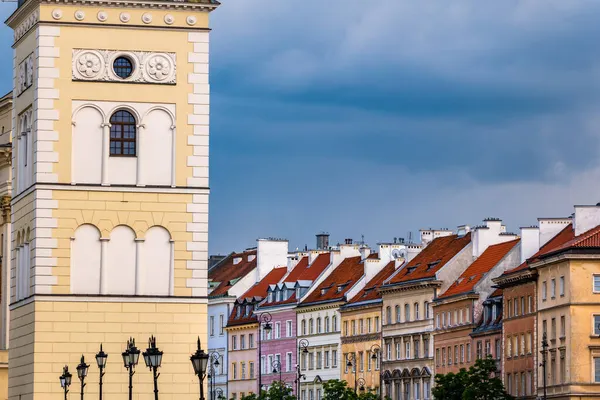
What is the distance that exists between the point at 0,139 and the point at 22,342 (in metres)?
18.8

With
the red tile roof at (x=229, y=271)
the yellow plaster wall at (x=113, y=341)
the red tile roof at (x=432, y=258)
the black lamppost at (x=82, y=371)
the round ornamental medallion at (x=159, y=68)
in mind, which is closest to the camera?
the black lamppost at (x=82, y=371)

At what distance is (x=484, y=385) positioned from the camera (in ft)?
279

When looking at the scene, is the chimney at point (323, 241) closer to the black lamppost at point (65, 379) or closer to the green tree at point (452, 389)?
the green tree at point (452, 389)

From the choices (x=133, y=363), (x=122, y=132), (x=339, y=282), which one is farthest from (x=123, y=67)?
(x=339, y=282)

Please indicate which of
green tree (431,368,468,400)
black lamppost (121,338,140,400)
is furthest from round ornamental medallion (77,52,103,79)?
green tree (431,368,468,400)

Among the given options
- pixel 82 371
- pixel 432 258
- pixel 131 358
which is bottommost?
pixel 82 371

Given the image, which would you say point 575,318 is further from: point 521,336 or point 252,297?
point 252,297

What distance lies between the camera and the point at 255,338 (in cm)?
12431

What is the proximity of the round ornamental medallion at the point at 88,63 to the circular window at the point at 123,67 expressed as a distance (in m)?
0.38

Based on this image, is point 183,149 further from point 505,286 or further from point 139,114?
point 505,286

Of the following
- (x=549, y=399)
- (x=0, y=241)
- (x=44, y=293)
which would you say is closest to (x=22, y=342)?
(x=44, y=293)

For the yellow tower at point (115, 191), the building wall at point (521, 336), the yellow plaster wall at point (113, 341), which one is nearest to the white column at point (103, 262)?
the yellow tower at point (115, 191)

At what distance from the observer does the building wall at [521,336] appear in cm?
8731

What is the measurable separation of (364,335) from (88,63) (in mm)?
65683
